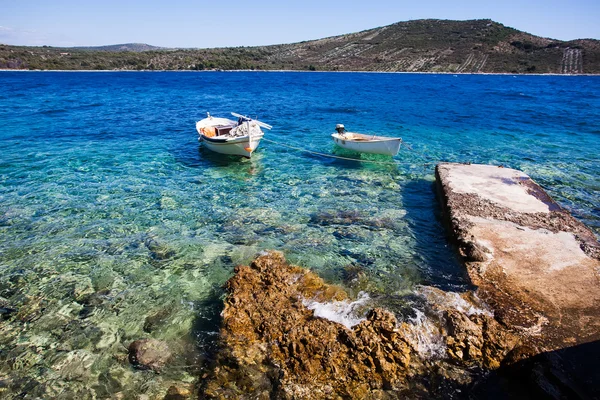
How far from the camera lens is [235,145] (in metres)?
16.4

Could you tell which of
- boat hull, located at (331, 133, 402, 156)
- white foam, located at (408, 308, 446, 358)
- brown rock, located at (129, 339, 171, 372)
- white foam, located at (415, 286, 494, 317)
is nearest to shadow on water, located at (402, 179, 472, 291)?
white foam, located at (415, 286, 494, 317)

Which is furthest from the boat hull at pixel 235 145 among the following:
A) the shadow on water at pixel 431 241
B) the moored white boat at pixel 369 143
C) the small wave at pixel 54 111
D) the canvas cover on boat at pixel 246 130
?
the small wave at pixel 54 111

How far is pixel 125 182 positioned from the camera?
13.6m

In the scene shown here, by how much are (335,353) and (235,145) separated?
12749 mm

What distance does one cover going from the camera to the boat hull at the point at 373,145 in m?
15.2

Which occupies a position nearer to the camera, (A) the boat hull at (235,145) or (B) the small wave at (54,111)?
(A) the boat hull at (235,145)

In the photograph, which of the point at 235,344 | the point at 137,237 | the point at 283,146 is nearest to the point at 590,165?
the point at 283,146

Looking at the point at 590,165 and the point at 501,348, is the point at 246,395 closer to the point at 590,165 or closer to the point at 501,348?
the point at 501,348

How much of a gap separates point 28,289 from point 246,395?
5782 millimetres

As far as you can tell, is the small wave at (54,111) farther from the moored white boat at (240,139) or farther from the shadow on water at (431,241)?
the shadow on water at (431,241)

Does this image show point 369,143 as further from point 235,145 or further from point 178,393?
point 178,393

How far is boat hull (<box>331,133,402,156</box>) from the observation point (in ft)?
49.9

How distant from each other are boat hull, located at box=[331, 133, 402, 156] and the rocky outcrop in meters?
10.1

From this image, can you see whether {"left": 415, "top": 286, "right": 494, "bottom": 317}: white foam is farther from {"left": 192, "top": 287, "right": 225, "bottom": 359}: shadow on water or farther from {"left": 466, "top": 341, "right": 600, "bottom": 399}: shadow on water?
{"left": 192, "top": 287, "right": 225, "bottom": 359}: shadow on water
